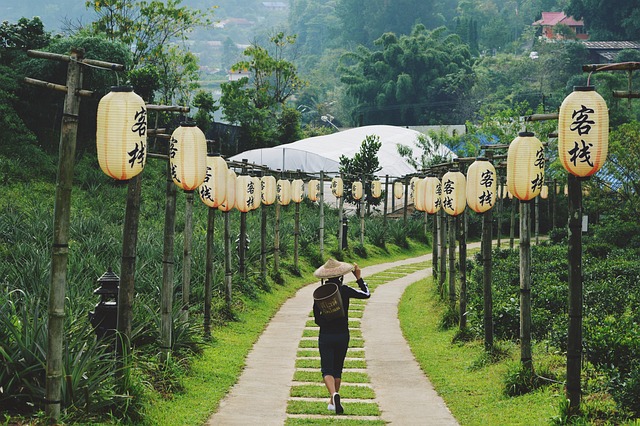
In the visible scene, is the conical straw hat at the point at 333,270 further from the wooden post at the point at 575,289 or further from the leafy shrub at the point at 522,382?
the wooden post at the point at 575,289

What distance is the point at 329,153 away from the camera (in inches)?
1914

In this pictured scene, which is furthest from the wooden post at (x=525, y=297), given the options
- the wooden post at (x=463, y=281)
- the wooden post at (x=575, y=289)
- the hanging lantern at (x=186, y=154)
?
the hanging lantern at (x=186, y=154)

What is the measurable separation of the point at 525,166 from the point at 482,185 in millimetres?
3386

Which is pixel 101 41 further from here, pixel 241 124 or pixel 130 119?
pixel 130 119

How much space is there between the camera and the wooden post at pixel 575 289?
9555 millimetres

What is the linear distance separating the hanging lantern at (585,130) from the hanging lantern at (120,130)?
448 cm

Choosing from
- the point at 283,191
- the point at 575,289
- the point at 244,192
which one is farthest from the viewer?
the point at 283,191

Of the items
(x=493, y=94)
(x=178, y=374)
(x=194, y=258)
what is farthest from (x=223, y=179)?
(x=493, y=94)

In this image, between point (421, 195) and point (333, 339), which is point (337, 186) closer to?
point (421, 195)

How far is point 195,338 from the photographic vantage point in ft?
45.5

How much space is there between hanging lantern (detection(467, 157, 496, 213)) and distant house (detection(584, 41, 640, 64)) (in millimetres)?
66887

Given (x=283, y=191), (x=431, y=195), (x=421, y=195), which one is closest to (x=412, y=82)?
(x=283, y=191)

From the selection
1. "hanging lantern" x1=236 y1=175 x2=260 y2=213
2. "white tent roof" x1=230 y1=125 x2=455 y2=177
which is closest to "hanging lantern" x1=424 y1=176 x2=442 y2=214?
"hanging lantern" x1=236 y1=175 x2=260 y2=213

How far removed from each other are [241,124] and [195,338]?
3880 centimetres
